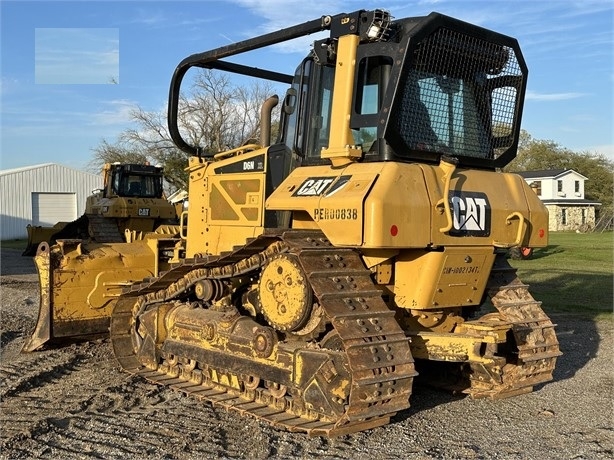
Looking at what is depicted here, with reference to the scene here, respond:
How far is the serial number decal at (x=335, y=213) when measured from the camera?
17.9 ft

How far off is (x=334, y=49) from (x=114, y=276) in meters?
4.38

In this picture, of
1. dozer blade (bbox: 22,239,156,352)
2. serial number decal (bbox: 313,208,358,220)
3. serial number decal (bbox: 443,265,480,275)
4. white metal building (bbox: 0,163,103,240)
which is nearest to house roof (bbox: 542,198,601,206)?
white metal building (bbox: 0,163,103,240)

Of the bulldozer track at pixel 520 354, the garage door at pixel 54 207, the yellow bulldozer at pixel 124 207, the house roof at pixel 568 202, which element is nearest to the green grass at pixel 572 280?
the bulldozer track at pixel 520 354

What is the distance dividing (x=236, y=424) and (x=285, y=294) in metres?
1.17

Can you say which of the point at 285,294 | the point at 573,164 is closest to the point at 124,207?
the point at 285,294

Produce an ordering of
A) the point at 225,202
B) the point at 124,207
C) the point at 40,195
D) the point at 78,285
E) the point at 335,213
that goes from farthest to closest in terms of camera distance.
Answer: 1. the point at 40,195
2. the point at 124,207
3. the point at 78,285
4. the point at 225,202
5. the point at 335,213

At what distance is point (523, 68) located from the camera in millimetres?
A: 7012

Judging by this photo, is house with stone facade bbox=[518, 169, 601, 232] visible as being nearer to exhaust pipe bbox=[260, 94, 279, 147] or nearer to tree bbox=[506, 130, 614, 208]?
tree bbox=[506, 130, 614, 208]

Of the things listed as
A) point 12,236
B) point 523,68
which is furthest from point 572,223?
point 523,68

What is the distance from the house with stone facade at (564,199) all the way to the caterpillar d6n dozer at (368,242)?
196 ft

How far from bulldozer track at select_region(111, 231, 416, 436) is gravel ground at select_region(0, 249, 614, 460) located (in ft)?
0.54

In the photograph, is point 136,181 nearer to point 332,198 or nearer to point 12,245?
point 332,198

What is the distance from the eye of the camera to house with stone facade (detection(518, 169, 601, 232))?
2522 inches

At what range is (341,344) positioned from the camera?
18.8ft
